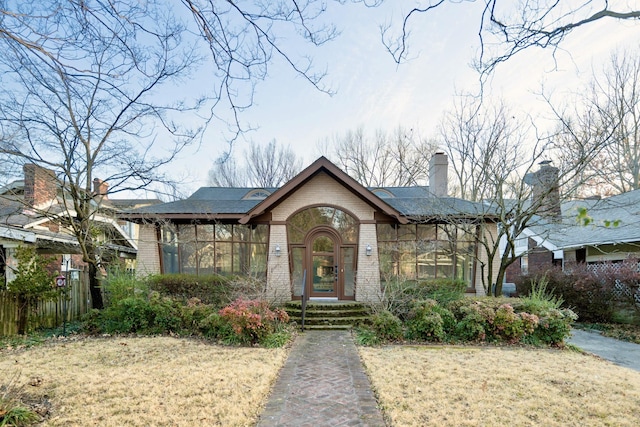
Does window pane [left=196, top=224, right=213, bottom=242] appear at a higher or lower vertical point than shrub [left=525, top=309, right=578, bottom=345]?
higher

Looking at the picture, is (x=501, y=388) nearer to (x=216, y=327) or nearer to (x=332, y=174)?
(x=216, y=327)

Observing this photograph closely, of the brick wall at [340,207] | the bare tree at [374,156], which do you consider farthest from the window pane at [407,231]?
the bare tree at [374,156]

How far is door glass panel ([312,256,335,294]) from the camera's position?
12461 millimetres

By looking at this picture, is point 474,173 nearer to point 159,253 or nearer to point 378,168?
point 159,253

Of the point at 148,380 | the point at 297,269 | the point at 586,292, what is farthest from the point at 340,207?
the point at 586,292

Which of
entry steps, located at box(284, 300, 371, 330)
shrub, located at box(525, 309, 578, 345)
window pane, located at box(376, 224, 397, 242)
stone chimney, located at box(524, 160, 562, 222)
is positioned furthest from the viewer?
window pane, located at box(376, 224, 397, 242)

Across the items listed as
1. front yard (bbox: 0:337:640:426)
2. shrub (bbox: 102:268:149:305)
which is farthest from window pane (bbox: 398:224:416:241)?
shrub (bbox: 102:268:149:305)

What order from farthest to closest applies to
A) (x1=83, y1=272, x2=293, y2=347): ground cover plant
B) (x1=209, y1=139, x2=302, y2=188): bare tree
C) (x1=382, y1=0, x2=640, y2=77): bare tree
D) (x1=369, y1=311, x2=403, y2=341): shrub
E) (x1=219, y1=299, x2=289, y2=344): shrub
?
(x1=209, y1=139, x2=302, y2=188): bare tree, (x1=369, y1=311, x2=403, y2=341): shrub, (x1=83, y1=272, x2=293, y2=347): ground cover plant, (x1=219, y1=299, x2=289, y2=344): shrub, (x1=382, y1=0, x2=640, y2=77): bare tree

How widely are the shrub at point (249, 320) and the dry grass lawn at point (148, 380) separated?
49cm

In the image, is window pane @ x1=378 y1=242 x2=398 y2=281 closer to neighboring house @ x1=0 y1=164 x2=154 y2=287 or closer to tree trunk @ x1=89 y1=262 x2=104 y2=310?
neighboring house @ x1=0 y1=164 x2=154 y2=287

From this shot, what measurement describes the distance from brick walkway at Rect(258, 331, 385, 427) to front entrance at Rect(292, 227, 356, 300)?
4.45 m

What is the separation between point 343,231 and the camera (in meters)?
12.6

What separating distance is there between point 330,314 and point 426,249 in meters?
4.27

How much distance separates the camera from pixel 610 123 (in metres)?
9.73
